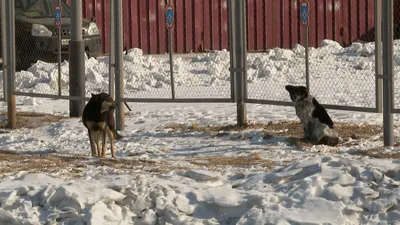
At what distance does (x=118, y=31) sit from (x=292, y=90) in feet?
8.79

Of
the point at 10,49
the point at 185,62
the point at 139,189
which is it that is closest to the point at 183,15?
the point at 185,62

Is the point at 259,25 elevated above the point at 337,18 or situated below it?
below

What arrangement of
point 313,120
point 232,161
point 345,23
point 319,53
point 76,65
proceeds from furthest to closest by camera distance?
point 345,23
point 319,53
point 76,65
point 313,120
point 232,161

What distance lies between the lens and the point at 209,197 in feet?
30.1

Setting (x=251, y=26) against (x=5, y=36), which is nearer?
(x=5, y=36)

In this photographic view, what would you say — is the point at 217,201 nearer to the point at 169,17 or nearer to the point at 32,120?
the point at 169,17

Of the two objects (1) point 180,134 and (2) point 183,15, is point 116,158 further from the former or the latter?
(2) point 183,15

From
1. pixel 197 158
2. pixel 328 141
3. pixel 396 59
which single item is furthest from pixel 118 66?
pixel 396 59

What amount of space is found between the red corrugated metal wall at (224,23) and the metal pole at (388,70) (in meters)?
13.7

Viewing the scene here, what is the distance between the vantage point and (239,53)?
14.4 metres

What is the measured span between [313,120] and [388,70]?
114 centimetres

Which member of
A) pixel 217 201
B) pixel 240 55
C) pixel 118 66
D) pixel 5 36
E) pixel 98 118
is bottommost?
pixel 217 201

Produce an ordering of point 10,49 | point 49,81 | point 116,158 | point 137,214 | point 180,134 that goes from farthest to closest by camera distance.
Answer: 1. point 49,81
2. point 10,49
3. point 180,134
4. point 116,158
5. point 137,214

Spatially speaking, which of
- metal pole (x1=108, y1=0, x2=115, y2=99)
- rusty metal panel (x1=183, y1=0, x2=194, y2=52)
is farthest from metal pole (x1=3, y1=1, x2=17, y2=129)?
rusty metal panel (x1=183, y1=0, x2=194, y2=52)
